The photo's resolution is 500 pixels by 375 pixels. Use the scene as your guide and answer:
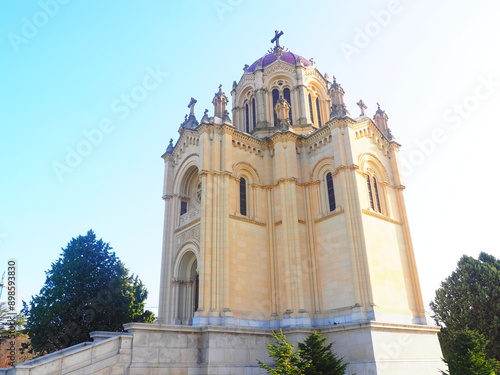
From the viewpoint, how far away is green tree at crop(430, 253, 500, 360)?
86.9 ft

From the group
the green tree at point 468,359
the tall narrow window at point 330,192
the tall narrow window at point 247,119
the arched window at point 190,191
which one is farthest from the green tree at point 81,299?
the green tree at point 468,359

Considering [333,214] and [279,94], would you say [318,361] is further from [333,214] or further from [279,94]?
[279,94]

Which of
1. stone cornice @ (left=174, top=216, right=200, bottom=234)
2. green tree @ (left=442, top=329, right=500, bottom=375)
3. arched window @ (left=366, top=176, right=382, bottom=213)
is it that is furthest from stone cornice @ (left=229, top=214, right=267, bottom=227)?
green tree @ (left=442, top=329, right=500, bottom=375)

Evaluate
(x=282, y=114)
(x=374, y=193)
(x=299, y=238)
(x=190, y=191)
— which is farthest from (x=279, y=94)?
(x=299, y=238)

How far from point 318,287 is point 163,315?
8.55 meters

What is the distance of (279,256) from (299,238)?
137 cm

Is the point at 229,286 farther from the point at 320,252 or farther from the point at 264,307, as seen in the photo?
the point at 320,252

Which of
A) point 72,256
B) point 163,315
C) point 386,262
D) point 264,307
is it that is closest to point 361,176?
point 386,262

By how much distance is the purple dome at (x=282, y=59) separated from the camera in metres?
28.4

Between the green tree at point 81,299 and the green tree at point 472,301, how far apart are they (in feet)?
73.5

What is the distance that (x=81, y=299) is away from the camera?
931 inches

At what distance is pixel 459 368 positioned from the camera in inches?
615

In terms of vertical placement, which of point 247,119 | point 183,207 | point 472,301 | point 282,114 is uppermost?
point 247,119

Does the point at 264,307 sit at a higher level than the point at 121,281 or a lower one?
lower
